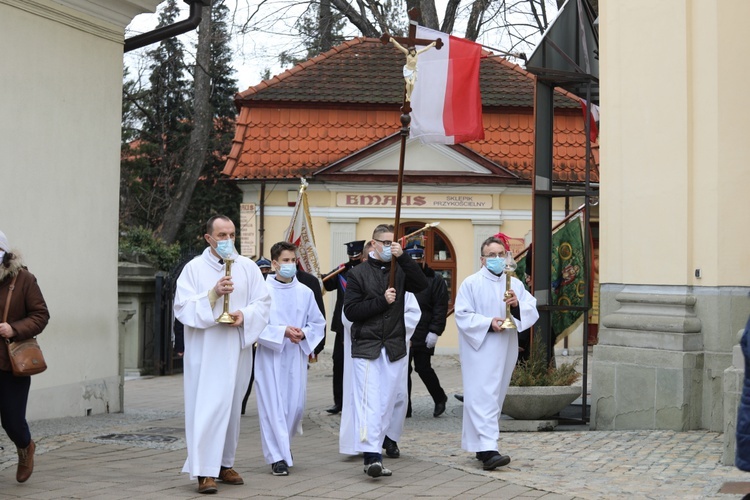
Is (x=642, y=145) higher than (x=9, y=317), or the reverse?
(x=642, y=145)

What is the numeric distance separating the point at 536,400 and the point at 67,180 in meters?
5.27

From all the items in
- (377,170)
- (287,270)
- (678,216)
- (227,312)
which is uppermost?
(377,170)

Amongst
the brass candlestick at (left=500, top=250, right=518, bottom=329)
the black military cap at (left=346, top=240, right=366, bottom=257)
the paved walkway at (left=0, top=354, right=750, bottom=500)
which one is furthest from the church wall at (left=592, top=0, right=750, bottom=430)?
the black military cap at (left=346, top=240, right=366, bottom=257)

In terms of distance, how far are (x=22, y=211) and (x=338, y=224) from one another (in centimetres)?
1244

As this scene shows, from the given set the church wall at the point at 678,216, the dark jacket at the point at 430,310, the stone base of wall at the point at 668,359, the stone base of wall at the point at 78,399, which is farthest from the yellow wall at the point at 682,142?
the stone base of wall at the point at 78,399

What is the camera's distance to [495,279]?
925 centimetres

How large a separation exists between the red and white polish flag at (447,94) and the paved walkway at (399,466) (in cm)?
300

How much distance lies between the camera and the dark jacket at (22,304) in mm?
7961

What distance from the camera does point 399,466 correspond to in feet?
29.6

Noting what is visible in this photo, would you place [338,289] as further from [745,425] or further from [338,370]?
[745,425]

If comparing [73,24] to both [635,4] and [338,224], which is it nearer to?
[635,4]

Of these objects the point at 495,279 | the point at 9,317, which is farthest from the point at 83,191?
the point at 495,279

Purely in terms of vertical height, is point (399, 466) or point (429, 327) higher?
point (429, 327)

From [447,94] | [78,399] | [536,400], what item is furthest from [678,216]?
[78,399]
